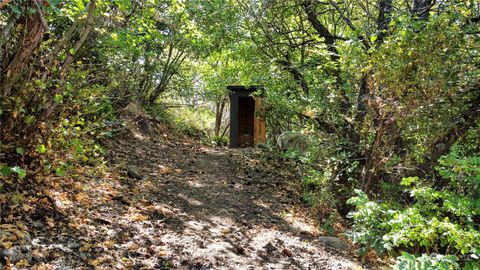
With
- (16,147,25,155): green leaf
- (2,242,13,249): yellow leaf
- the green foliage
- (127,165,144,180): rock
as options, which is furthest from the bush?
(127,165,144,180): rock

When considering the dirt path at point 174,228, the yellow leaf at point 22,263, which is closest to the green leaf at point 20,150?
the dirt path at point 174,228

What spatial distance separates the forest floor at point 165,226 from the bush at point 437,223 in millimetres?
847

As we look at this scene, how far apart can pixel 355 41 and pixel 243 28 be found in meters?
4.88

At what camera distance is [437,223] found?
3.03 meters

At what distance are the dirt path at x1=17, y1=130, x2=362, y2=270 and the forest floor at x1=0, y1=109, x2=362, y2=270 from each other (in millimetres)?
10

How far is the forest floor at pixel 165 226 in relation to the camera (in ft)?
10.4

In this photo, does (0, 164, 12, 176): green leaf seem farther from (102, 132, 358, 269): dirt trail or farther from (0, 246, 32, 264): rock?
(102, 132, 358, 269): dirt trail

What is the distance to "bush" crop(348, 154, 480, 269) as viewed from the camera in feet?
9.43

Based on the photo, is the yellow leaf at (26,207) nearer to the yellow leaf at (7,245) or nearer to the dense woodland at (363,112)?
the dense woodland at (363,112)

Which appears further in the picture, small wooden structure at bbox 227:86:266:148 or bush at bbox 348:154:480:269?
small wooden structure at bbox 227:86:266:148

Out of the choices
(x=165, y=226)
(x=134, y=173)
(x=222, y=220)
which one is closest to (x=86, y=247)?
(x=165, y=226)

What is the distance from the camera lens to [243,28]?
8.93m

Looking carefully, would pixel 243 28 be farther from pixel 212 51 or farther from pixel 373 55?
pixel 373 55

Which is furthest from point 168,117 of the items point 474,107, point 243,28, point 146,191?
point 474,107
